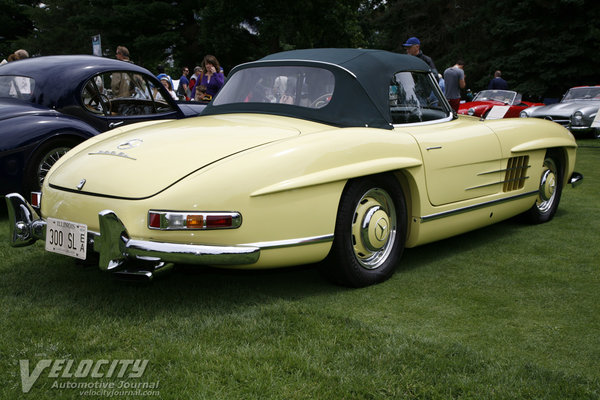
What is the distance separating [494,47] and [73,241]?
2476cm

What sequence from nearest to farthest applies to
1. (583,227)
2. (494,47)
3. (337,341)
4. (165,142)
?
1. (337,341)
2. (165,142)
3. (583,227)
4. (494,47)

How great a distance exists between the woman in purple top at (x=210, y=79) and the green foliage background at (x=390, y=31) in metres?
15.2

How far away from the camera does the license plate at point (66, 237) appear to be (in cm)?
308

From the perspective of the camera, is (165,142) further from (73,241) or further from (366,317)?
(366,317)

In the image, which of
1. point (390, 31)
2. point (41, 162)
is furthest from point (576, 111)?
point (390, 31)

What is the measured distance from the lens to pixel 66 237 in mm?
3172

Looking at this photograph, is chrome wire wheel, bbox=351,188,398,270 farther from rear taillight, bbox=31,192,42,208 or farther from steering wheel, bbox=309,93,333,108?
rear taillight, bbox=31,192,42,208

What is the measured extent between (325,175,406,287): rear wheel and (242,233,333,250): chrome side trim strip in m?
0.13

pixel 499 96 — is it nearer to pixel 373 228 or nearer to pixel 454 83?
pixel 454 83

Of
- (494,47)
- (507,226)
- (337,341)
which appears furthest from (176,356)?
(494,47)

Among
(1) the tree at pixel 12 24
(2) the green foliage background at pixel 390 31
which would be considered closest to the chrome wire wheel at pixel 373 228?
(2) the green foliage background at pixel 390 31

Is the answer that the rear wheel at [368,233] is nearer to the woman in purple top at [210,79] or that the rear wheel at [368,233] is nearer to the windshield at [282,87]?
the windshield at [282,87]

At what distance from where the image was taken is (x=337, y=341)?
110 inches

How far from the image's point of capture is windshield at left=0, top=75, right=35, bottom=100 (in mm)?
5902
